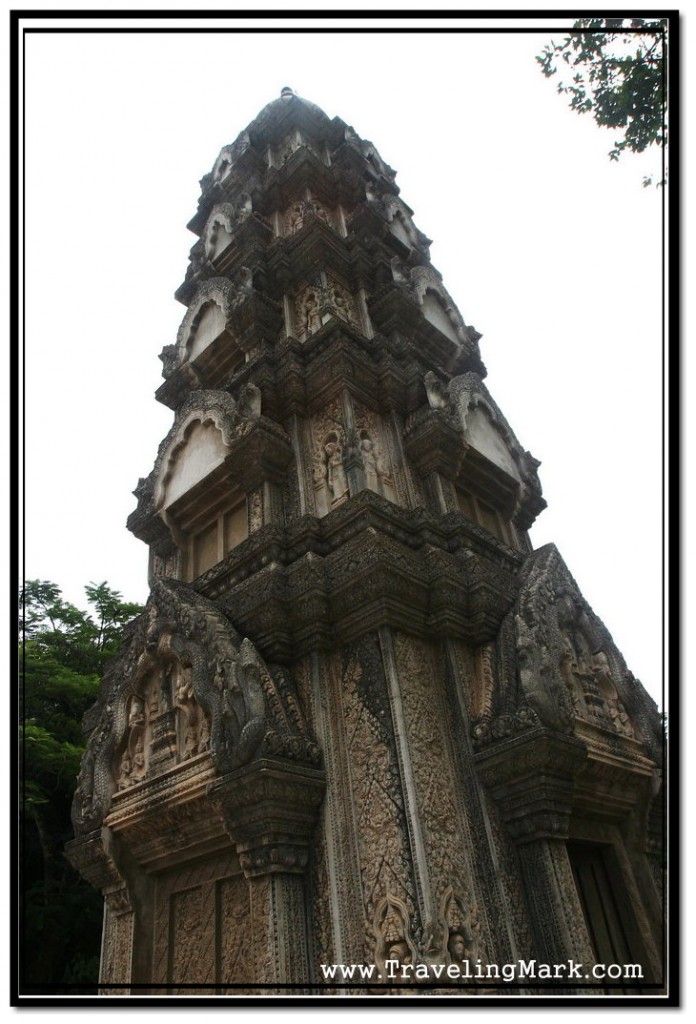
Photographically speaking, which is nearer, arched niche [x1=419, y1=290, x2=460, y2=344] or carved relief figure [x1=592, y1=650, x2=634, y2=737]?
carved relief figure [x1=592, y1=650, x2=634, y2=737]

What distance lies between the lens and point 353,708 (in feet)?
21.0

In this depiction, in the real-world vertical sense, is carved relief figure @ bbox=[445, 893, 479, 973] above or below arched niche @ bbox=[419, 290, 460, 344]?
below

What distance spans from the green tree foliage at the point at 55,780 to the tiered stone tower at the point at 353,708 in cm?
662

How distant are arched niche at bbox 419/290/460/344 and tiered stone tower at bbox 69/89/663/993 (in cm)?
142

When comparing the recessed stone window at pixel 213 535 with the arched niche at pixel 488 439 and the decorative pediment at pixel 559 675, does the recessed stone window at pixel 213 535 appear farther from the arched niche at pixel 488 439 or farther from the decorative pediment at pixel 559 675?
the decorative pediment at pixel 559 675

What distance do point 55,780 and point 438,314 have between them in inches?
500

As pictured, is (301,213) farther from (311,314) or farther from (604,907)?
(604,907)

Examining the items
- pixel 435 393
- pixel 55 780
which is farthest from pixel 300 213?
pixel 55 780

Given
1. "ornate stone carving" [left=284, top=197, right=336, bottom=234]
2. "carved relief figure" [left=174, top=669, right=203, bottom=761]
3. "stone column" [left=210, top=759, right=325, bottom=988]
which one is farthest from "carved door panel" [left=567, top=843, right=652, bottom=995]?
"ornate stone carving" [left=284, top=197, right=336, bottom=234]

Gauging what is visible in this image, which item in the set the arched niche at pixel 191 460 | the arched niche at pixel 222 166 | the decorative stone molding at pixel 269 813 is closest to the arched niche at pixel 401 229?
the arched niche at pixel 222 166

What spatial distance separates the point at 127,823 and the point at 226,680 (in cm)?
198

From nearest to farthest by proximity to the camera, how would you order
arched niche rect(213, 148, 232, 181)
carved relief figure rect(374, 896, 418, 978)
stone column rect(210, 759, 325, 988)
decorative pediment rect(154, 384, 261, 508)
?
carved relief figure rect(374, 896, 418, 978) < stone column rect(210, 759, 325, 988) < decorative pediment rect(154, 384, 261, 508) < arched niche rect(213, 148, 232, 181)

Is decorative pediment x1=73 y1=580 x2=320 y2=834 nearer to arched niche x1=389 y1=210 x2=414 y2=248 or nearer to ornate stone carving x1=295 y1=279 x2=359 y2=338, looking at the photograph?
ornate stone carving x1=295 y1=279 x2=359 y2=338

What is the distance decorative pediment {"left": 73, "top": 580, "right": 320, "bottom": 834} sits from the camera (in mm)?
6324
